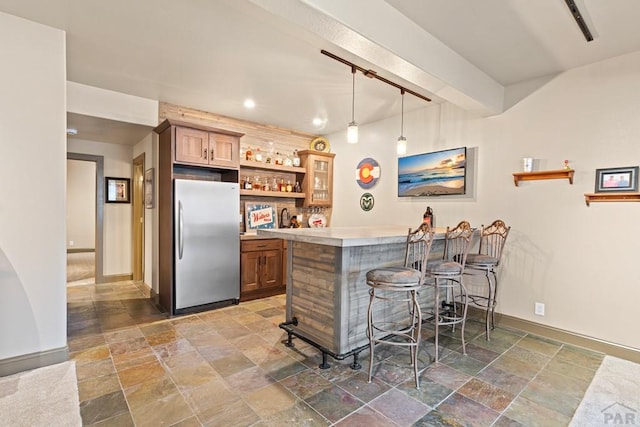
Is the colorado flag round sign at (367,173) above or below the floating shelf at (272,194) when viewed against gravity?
above

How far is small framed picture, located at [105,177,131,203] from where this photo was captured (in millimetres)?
5348

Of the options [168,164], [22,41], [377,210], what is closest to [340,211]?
[377,210]

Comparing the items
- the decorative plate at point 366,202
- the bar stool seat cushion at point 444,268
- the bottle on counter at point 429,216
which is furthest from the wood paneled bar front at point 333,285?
the decorative plate at point 366,202

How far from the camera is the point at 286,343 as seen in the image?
3.09m

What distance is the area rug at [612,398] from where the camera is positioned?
1.99 metres

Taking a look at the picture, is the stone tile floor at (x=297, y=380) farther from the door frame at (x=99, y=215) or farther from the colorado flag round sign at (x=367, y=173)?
the colorado flag round sign at (x=367, y=173)

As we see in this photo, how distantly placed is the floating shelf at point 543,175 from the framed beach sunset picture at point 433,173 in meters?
0.59

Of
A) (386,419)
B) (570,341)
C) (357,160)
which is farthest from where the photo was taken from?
(357,160)

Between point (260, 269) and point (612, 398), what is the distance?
12.6 ft

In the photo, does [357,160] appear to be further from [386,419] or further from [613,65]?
[386,419]

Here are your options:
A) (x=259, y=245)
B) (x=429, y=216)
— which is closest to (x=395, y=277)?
(x=429, y=216)

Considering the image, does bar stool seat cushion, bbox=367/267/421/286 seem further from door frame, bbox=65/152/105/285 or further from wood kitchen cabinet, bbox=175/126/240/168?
door frame, bbox=65/152/105/285

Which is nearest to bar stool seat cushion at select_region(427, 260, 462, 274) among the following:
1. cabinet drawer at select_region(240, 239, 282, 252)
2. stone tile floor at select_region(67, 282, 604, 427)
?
stone tile floor at select_region(67, 282, 604, 427)

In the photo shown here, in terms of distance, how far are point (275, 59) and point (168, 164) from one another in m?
1.94
